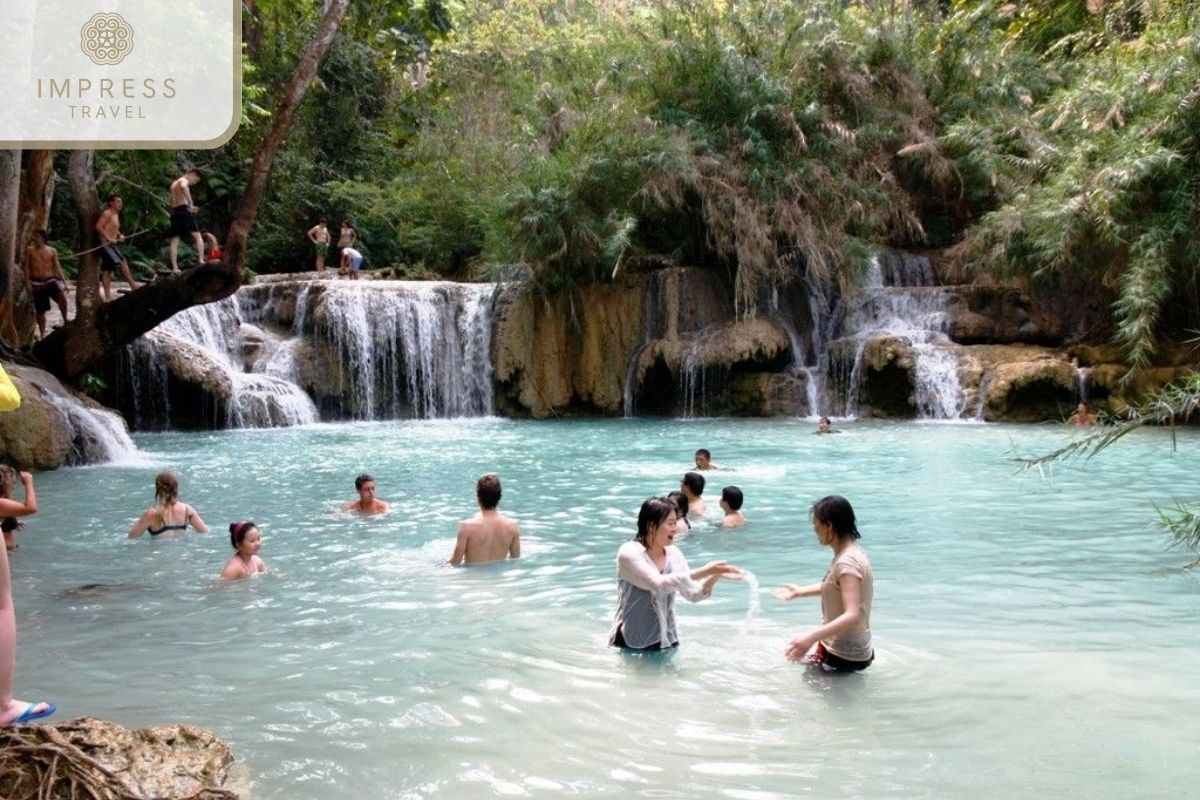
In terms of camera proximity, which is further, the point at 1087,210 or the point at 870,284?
the point at 870,284

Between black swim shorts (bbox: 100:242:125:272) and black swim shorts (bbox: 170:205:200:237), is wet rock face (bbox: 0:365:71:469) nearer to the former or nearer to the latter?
black swim shorts (bbox: 100:242:125:272)

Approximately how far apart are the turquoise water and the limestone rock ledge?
307 millimetres

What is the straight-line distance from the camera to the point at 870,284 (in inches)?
977

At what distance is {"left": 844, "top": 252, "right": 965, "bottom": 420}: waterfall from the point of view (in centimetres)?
2117

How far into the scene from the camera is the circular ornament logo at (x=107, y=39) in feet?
43.6

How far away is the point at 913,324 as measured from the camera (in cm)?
2323

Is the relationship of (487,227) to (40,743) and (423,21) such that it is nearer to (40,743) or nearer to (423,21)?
(423,21)

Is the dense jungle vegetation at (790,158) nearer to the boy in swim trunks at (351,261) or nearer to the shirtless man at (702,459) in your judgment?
the boy in swim trunks at (351,261)

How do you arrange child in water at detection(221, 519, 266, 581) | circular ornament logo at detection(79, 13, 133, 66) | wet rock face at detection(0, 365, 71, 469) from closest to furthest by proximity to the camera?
1. child in water at detection(221, 519, 266, 581)
2. circular ornament logo at detection(79, 13, 133, 66)
3. wet rock face at detection(0, 365, 71, 469)

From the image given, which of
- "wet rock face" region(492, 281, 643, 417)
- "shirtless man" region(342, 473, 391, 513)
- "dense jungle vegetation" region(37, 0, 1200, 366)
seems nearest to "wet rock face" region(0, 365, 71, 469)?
"shirtless man" region(342, 473, 391, 513)

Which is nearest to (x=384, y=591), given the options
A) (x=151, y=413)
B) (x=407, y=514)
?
(x=407, y=514)

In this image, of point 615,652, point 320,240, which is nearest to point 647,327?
point 320,240

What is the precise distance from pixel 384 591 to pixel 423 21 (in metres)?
11.3

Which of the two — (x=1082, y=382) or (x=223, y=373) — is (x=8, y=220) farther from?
(x=1082, y=382)
